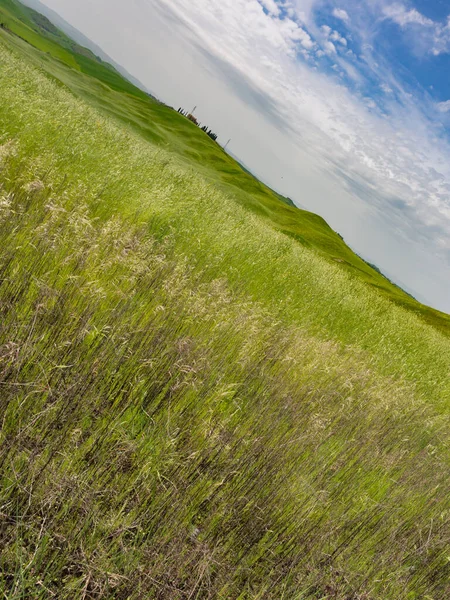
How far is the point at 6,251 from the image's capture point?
3.45m

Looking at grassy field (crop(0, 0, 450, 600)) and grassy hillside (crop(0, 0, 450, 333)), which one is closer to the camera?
grassy field (crop(0, 0, 450, 600))

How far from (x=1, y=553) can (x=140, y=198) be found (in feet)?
24.7

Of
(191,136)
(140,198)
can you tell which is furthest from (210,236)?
(191,136)

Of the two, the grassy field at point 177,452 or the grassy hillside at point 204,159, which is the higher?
the grassy hillside at point 204,159

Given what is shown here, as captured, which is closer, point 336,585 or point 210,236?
point 336,585

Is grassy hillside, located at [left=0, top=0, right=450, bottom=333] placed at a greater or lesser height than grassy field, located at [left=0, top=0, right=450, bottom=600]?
greater

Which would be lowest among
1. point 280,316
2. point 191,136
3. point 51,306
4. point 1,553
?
point 1,553

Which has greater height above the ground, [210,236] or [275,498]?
[210,236]

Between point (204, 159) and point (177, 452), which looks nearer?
point (177, 452)

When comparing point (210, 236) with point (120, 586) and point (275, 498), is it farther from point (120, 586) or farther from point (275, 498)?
point (120, 586)

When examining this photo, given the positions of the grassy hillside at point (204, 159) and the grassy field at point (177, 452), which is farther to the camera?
the grassy hillside at point (204, 159)

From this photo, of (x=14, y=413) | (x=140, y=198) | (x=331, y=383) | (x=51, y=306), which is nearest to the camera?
(x=14, y=413)

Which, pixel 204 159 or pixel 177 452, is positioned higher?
pixel 204 159

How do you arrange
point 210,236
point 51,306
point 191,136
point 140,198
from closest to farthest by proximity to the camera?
1. point 51,306
2. point 140,198
3. point 210,236
4. point 191,136
